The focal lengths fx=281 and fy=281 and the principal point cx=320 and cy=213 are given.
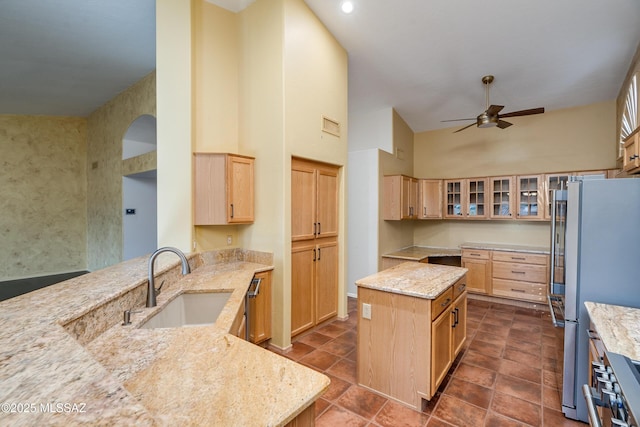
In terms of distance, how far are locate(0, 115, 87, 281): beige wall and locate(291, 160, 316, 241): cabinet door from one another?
280 inches

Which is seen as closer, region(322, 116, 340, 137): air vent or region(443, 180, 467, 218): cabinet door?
region(322, 116, 340, 137): air vent

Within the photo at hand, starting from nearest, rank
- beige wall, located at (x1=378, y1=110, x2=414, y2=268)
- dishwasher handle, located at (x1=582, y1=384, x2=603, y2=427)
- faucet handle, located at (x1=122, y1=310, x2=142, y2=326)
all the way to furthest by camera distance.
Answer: dishwasher handle, located at (x1=582, y1=384, x2=603, y2=427) < faucet handle, located at (x1=122, y1=310, x2=142, y2=326) < beige wall, located at (x1=378, y1=110, x2=414, y2=268)

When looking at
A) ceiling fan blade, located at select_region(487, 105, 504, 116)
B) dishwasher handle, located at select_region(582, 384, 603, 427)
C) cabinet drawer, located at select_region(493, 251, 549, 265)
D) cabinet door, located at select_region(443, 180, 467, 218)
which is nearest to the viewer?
dishwasher handle, located at select_region(582, 384, 603, 427)

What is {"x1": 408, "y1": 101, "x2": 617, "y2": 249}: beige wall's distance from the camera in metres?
4.44

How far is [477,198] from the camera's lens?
5141 millimetres

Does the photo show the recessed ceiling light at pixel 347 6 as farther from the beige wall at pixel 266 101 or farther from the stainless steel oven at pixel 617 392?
the stainless steel oven at pixel 617 392

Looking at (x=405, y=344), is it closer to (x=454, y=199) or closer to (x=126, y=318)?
(x=126, y=318)

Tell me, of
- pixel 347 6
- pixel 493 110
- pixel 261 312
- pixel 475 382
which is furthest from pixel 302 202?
pixel 493 110

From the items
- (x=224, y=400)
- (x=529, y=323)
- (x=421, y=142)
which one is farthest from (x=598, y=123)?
(x=224, y=400)

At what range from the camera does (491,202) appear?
4.99 m

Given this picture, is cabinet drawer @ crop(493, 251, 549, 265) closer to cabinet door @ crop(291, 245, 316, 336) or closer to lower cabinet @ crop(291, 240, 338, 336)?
lower cabinet @ crop(291, 240, 338, 336)

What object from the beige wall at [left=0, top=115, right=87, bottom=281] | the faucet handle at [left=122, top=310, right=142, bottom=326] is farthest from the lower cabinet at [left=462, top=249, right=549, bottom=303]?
the beige wall at [left=0, top=115, right=87, bottom=281]

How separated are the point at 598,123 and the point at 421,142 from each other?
2713mm

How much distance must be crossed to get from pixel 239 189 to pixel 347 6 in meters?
2.41
